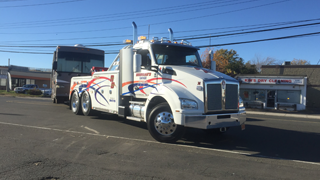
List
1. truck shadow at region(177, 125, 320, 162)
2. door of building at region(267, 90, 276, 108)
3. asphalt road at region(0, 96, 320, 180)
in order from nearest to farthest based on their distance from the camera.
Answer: asphalt road at region(0, 96, 320, 180) < truck shadow at region(177, 125, 320, 162) < door of building at region(267, 90, 276, 108)

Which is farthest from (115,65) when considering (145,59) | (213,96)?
(213,96)

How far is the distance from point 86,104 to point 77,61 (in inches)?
180

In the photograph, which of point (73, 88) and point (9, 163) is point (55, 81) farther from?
point (9, 163)

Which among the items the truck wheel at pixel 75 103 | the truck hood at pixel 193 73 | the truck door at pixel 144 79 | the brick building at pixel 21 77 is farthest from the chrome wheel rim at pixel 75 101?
the brick building at pixel 21 77

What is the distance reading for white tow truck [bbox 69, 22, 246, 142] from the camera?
19.7 ft

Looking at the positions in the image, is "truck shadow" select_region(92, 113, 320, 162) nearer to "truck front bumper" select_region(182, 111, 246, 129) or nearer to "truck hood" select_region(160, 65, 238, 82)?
"truck front bumper" select_region(182, 111, 246, 129)

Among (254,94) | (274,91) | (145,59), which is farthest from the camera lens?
(254,94)

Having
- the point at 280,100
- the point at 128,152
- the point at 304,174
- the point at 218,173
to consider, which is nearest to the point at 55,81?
the point at 128,152

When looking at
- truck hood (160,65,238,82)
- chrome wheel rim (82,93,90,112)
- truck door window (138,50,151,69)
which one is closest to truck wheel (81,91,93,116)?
chrome wheel rim (82,93,90,112)

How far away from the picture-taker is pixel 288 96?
2698 centimetres

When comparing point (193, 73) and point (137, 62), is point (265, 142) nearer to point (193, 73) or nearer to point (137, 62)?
point (193, 73)

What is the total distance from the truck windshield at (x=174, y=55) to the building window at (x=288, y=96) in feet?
74.4

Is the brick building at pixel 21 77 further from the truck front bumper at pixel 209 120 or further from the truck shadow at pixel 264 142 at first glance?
the truck front bumper at pixel 209 120

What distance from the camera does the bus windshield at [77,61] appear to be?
14078mm
